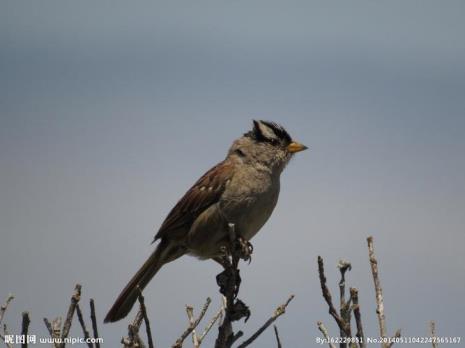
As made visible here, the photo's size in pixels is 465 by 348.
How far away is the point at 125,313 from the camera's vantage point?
7531 millimetres

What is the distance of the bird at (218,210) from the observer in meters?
7.31

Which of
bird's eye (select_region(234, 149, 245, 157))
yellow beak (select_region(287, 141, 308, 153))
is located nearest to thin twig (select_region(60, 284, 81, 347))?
bird's eye (select_region(234, 149, 245, 157))

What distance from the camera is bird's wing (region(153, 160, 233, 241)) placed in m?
7.55

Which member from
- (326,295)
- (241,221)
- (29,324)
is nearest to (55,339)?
(29,324)

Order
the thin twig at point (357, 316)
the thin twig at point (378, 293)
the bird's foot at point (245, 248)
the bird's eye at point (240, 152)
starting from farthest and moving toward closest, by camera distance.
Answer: the bird's eye at point (240, 152) < the bird's foot at point (245, 248) < the thin twig at point (378, 293) < the thin twig at point (357, 316)

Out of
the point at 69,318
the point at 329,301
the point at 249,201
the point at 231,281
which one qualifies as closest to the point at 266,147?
the point at 249,201

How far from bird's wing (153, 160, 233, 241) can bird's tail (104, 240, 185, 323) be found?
0.45 ft

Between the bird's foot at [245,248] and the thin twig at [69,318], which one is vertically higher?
the bird's foot at [245,248]

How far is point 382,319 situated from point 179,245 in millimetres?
3626

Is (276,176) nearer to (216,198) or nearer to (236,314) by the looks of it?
(216,198)

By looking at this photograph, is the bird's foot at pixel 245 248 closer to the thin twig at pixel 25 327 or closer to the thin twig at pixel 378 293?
the thin twig at pixel 378 293

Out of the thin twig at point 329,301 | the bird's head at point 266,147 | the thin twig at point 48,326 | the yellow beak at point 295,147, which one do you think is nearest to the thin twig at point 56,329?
the thin twig at point 48,326

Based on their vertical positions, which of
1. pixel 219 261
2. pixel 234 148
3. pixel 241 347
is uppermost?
pixel 234 148

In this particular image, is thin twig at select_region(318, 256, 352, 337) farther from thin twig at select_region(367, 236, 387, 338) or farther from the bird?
the bird
